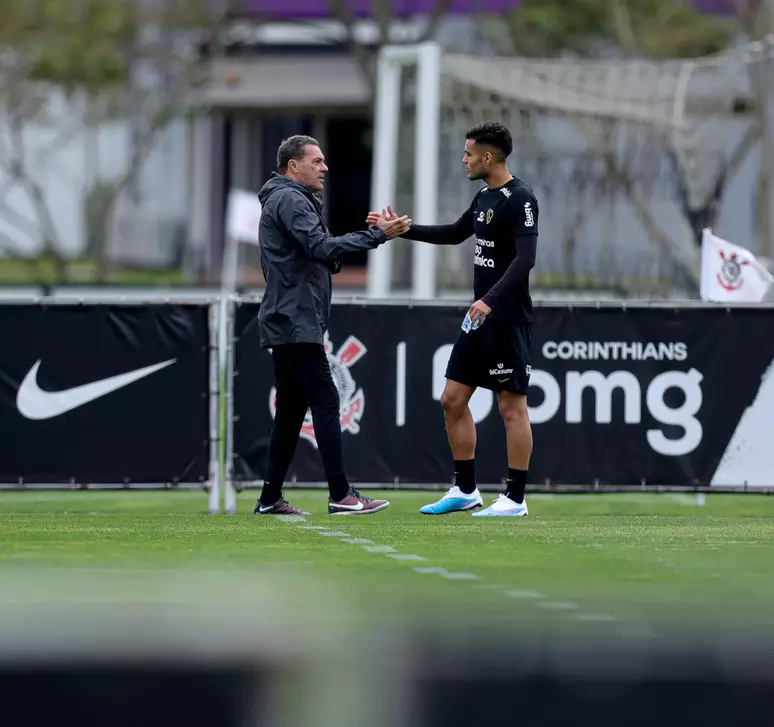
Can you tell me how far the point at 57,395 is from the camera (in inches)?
437

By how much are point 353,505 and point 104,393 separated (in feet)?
6.40

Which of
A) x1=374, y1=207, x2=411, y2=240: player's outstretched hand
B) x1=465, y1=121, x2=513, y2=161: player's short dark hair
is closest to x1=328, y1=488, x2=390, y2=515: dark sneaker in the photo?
x1=374, y1=207, x2=411, y2=240: player's outstretched hand

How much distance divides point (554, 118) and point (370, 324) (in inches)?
577

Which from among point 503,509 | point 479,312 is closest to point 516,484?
point 503,509

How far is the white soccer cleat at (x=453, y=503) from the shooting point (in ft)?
33.6

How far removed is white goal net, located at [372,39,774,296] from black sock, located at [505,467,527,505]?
11.6m

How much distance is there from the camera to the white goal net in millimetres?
22344

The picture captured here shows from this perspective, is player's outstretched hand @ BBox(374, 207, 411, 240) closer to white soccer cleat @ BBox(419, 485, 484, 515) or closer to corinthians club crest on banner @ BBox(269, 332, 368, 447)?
corinthians club crest on banner @ BBox(269, 332, 368, 447)

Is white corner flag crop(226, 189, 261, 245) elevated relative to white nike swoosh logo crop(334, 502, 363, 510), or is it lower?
elevated

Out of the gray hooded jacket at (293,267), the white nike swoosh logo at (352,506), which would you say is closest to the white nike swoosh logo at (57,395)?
the gray hooded jacket at (293,267)

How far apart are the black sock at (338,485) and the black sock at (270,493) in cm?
34

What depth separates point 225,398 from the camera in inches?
442

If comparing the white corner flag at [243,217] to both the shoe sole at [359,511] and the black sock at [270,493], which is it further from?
the shoe sole at [359,511]

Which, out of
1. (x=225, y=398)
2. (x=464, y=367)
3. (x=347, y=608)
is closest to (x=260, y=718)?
(x=347, y=608)
